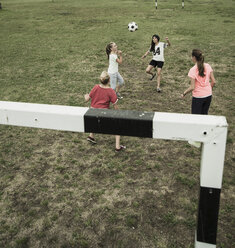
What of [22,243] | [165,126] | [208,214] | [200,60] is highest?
[165,126]

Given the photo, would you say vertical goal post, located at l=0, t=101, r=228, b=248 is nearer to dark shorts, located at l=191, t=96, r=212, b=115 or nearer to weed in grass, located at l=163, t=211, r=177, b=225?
weed in grass, located at l=163, t=211, r=177, b=225

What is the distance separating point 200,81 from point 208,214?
11.3ft

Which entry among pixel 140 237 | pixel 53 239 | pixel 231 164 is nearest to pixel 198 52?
pixel 231 164

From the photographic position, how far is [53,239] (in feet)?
12.1

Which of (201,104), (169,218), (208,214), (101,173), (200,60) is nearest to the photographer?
(208,214)

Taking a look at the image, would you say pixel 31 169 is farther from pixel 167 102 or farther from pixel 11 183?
pixel 167 102

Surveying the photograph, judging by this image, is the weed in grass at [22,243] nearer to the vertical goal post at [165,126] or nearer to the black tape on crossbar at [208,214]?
the vertical goal post at [165,126]

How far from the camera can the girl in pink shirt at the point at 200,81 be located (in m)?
5.34

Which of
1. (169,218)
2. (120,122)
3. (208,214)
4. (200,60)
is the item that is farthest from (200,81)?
(120,122)

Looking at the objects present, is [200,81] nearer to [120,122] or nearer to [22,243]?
[120,122]

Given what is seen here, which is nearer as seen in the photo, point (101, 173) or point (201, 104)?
point (101, 173)

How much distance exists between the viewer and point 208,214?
2.40 metres

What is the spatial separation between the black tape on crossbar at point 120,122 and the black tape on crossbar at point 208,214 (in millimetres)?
637

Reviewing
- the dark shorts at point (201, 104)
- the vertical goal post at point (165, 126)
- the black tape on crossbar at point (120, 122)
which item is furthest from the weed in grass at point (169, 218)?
the dark shorts at point (201, 104)
